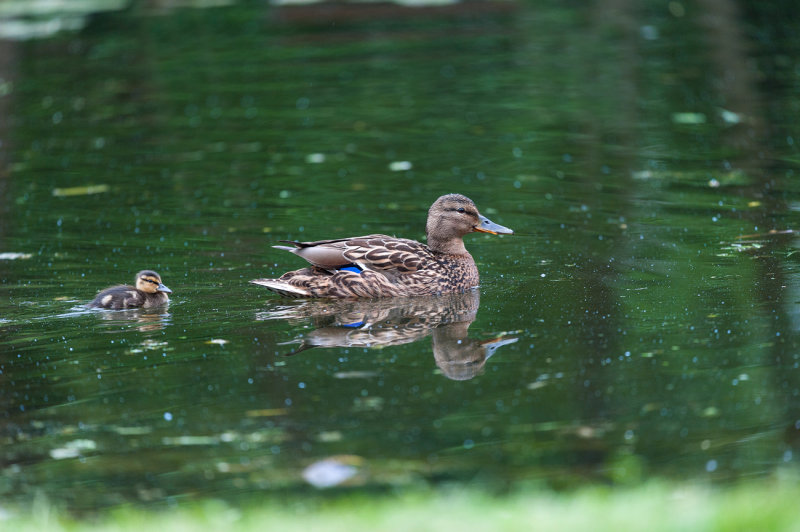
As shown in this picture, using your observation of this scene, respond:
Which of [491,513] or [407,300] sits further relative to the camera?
[407,300]

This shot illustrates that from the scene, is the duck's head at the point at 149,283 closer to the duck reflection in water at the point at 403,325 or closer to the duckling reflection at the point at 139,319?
the duckling reflection at the point at 139,319

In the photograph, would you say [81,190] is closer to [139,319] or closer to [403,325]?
[139,319]

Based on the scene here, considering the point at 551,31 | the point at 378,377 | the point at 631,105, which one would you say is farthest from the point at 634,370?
the point at 551,31

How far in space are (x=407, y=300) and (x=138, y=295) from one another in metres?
2.27

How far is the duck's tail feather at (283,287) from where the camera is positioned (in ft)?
32.3

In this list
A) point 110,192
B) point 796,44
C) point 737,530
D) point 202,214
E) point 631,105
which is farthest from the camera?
point 796,44

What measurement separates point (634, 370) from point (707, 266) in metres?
2.91

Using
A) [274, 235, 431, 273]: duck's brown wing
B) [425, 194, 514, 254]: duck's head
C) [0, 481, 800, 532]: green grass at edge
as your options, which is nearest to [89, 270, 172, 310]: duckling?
[274, 235, 431, 273]: duck's brown wing

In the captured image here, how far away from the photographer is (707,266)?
10.2m

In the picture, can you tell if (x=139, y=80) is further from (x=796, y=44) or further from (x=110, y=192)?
(x=796, y=44)

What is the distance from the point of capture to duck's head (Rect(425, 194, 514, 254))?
10758 mm

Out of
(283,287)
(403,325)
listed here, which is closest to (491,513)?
(403,325)

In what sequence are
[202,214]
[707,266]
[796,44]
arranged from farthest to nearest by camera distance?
[796,44] → [202,214] → [707,266]

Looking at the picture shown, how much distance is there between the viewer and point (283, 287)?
9.87 m
